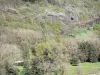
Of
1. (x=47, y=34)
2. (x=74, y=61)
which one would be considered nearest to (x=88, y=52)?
(x=74, y=61)

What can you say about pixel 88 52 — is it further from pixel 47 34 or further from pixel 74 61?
pixel 47 34

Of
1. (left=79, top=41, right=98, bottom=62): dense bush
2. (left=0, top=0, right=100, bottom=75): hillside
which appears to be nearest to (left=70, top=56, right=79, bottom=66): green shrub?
(left=0, top=0, right=100, bottom=75): hillside

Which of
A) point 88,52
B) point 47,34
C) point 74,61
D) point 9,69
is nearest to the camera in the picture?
point 9,69

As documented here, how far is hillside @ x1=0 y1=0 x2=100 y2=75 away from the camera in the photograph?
158 feet

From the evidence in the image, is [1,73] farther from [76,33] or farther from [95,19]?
[95,19]

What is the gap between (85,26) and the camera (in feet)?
276

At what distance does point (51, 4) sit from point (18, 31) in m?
23.6

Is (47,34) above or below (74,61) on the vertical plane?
above

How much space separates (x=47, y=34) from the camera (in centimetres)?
6481

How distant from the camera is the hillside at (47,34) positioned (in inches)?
1902

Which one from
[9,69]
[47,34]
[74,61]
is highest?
[9,69]

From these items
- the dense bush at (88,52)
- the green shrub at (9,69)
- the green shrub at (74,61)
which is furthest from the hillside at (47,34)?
the green shrub at (9,69)

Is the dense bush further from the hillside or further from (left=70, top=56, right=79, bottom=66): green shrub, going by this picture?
(left=70, top=56, right=79, bottom=66): green shrub

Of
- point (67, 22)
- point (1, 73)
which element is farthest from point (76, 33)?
point (1, 73)
